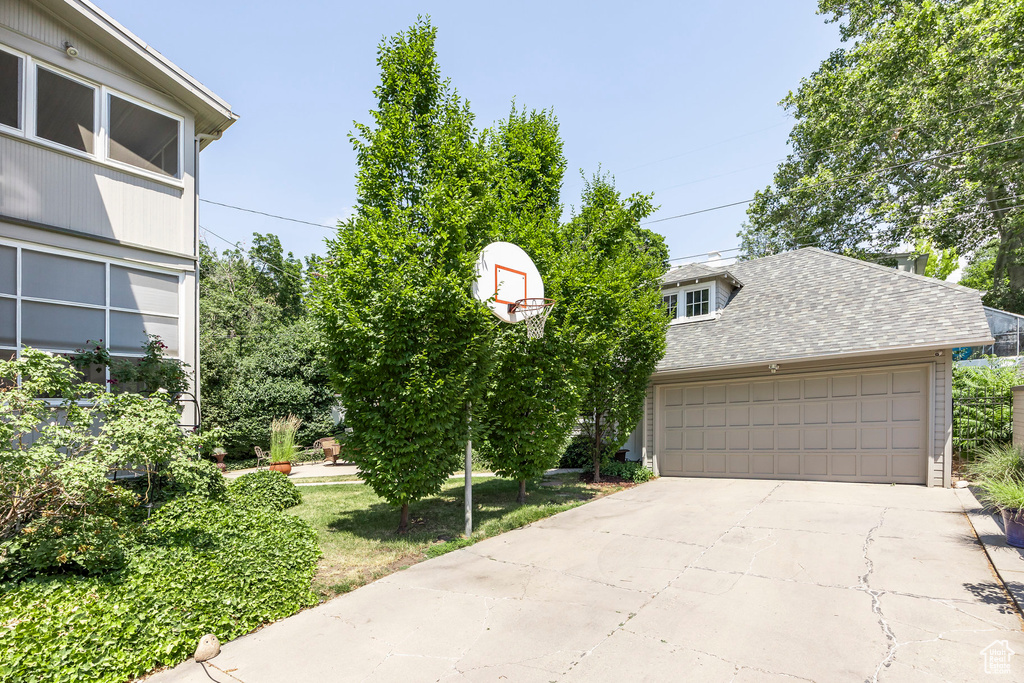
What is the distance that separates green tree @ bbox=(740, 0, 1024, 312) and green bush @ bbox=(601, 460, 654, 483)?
12063mm

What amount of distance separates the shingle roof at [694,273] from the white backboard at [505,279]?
22.6 ft

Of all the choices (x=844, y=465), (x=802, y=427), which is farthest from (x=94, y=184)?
(x=844, y=465)

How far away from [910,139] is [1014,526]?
63.0 ft

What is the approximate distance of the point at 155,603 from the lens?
405 centimetres

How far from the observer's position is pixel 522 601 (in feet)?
16.1

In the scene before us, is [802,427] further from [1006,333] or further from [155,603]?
[1006,333]

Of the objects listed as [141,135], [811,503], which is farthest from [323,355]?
[811,503]

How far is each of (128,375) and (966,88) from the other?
2440cm

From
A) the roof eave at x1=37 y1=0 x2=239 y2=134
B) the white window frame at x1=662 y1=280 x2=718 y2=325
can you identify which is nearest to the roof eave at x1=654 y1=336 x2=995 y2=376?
the white window frame at x1=662 y1=280 x2=718 y2=325

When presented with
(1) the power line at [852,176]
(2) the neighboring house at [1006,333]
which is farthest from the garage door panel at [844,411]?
(2) the neighboring house at [1006,333]

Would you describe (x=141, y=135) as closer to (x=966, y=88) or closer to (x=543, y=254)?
(x=543, y=254)

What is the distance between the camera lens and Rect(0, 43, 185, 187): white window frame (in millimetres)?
7367

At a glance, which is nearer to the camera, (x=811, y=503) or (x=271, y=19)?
(x=811, y=503)

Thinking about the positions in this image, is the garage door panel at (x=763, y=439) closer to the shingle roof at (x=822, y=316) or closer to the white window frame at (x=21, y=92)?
the shingle roof at (x=822, y=316)
